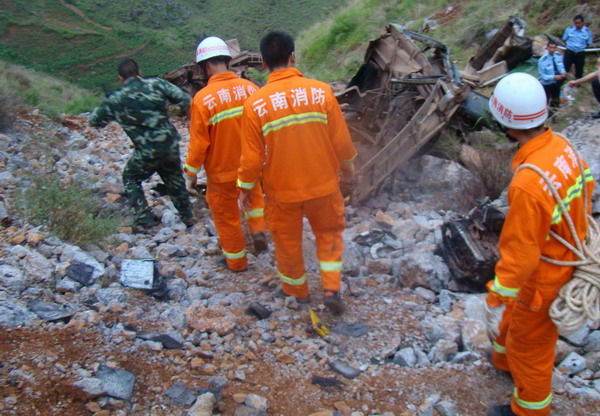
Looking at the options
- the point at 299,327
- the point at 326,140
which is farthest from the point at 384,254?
the point at 326,140

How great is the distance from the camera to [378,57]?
18.9ft

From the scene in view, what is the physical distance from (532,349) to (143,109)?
349 centimetres

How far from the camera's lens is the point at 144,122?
14.2 ft

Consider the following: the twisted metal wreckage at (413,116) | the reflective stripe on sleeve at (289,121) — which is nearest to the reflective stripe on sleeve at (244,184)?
the reflective stripe on sleeve at (289,121)

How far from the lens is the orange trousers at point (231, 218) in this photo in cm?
380

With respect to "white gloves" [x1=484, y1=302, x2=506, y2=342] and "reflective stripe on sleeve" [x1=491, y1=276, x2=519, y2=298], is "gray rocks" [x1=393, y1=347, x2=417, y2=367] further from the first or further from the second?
"reflective stripe on sleeve" [x1=491, y1=276, x2=519, y2=298]

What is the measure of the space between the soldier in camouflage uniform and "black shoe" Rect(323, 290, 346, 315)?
6.81 feet

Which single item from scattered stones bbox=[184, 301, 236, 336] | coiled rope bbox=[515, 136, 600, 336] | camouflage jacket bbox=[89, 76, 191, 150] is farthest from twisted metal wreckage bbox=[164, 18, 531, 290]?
camouflage jacket bbox=[89, 76, 191, 150]

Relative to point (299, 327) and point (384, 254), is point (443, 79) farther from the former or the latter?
point (299, 327)

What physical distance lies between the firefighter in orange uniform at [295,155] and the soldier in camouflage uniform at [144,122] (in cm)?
147

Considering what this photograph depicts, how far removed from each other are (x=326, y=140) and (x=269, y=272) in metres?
1.40

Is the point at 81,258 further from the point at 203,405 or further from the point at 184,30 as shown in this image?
the point at 184,30

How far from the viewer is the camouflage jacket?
4227 millimetres

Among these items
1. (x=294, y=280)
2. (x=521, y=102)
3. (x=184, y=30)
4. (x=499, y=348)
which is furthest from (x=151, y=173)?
(x=184, y=30)
